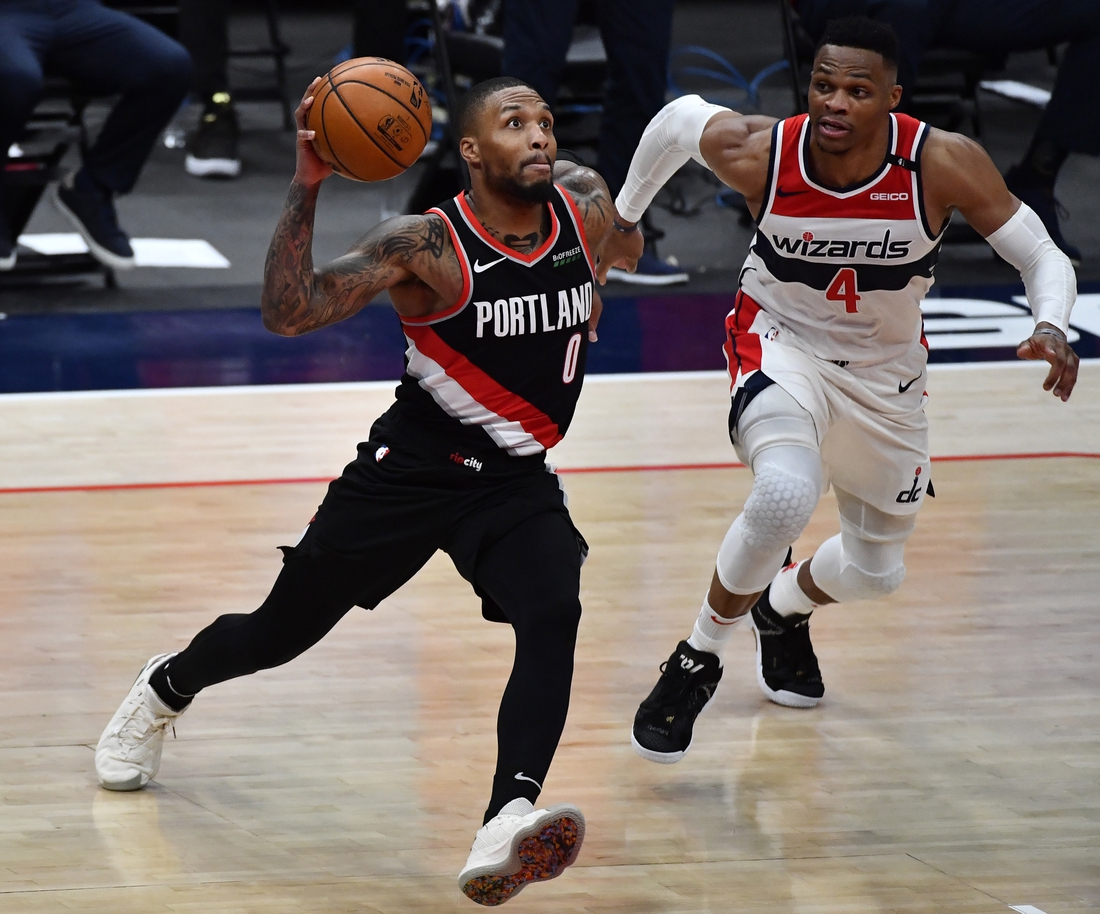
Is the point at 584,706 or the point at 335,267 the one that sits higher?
the point at 335,267

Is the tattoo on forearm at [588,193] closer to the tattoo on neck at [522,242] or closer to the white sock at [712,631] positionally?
the tattoo on neck at [522,242]

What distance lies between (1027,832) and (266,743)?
1848 mm

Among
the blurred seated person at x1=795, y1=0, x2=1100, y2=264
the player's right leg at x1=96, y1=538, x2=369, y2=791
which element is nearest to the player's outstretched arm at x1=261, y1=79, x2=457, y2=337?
the player's right leg at x1=96, y1=538, x2=369, y2=791

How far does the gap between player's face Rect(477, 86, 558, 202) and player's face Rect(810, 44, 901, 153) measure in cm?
77

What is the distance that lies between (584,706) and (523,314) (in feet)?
4.31

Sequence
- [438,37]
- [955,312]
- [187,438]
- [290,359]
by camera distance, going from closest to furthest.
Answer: [187,438] → [290,359] → [955,312] → [438,37]

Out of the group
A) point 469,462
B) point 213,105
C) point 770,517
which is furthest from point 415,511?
point 213,105

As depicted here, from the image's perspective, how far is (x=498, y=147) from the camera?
339cm

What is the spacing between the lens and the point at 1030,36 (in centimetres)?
839

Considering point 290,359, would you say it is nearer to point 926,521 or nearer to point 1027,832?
point 926,521

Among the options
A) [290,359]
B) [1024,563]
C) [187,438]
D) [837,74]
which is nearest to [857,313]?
[837,74]

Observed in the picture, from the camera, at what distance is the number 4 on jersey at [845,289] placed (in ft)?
12.8

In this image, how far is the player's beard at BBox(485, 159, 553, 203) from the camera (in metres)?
3.37

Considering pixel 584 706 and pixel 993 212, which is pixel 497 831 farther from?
pixel 993 212
